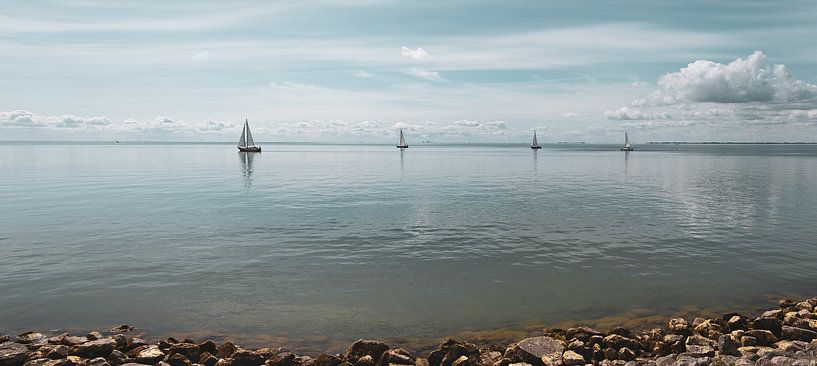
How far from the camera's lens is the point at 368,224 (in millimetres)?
40812

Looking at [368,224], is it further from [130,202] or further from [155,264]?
[130,202]

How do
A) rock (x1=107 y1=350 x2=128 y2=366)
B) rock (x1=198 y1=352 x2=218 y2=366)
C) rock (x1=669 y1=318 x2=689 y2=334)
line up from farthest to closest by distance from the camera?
rock (x1=669 y1=318 x2=689 y2=334) → rock (x1=198 y1=352 x2=218 y2=366) → rock (x1=107 y1=350 x2=128 y2=366)

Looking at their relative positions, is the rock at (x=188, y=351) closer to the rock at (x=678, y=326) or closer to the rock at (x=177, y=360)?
the rock at (x=177, y=360)

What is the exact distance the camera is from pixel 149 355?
635 inches

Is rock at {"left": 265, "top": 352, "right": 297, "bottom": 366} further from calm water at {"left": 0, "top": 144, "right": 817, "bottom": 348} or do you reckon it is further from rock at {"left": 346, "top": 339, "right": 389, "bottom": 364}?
calm water at {"left": 0, "top": 144, "right": 817, "bottom": 348}

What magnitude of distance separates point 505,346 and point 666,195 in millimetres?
54889

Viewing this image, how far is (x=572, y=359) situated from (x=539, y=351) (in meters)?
1.16

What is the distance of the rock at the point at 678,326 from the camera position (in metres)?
18.5

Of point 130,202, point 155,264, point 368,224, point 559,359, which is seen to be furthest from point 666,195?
point 130,202

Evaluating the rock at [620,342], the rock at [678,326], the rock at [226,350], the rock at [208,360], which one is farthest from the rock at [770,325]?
the rock at [208,360]

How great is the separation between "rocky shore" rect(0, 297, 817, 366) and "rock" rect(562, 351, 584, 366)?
3 centimetres

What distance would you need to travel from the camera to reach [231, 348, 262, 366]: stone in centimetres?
1595

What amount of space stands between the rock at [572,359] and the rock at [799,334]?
26.7 feet

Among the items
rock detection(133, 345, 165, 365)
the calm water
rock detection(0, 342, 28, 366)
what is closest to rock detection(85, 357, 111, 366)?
rock detection(133, 345, 165, 365)
